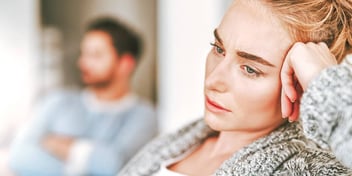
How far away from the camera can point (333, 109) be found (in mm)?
428

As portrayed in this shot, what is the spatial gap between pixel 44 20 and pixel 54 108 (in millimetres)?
193

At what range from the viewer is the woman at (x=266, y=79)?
48 cm

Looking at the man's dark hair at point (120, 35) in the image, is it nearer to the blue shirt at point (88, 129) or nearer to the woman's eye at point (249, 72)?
the blue shirt at point (88, 129)

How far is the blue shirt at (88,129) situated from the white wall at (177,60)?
0.07 metres

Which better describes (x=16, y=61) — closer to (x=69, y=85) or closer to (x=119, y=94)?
(x=69, y=85)

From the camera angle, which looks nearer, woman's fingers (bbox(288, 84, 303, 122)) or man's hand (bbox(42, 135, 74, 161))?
woman's fingers (bbox(288, 84, 303, 122))

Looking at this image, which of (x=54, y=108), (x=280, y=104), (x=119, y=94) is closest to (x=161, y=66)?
(x=119, y=94)

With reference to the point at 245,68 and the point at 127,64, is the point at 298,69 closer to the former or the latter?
the point at 245,68

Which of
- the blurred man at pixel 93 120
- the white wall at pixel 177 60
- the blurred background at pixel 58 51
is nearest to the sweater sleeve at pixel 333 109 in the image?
the white wall at pixel 177 60

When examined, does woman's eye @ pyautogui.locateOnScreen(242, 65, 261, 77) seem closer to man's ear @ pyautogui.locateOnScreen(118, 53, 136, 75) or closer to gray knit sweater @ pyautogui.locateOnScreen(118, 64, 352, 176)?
gray knit sweater @ pyautogui.locateOnScreen(118, 64, 352, 176)

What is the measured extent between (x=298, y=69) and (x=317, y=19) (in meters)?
0.05

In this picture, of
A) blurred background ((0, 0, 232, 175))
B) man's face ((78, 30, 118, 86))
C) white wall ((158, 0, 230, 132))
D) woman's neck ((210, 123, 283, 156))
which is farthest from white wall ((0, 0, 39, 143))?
woman's neck ((210, 123, 283, 156))

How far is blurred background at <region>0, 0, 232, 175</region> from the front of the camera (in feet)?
4.59

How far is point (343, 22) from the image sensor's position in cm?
49
